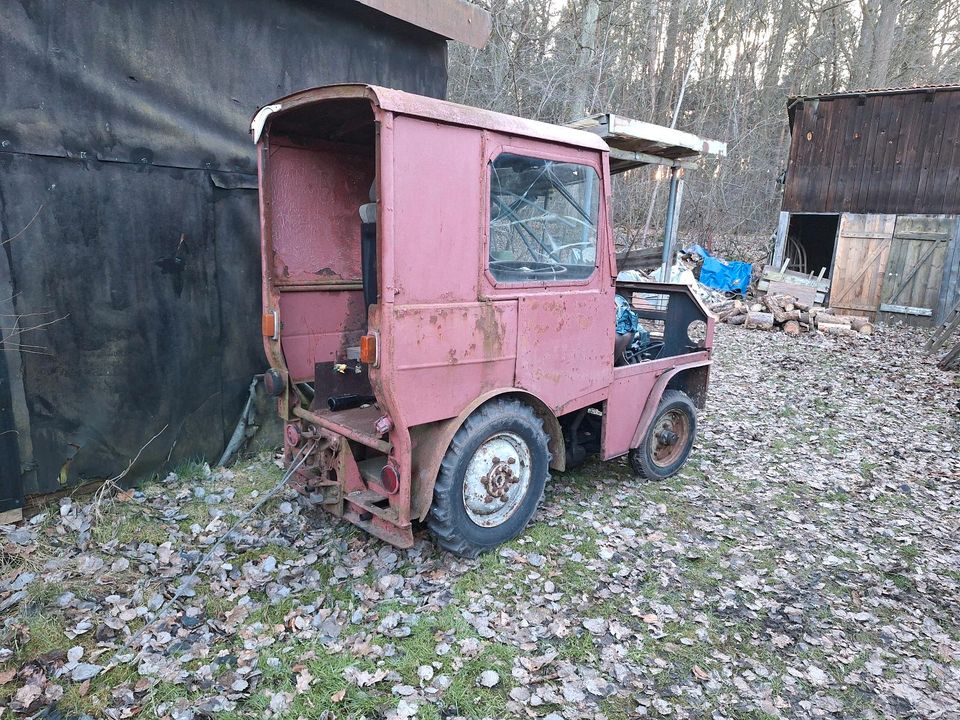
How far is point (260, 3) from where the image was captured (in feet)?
16.2

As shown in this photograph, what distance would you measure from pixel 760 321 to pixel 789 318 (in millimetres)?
666

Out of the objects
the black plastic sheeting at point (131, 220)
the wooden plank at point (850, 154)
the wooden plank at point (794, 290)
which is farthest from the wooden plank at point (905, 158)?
the black plastic sheeting at point (131, 220)

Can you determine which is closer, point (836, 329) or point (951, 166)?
point (836, 329)

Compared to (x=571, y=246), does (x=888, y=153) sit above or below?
above

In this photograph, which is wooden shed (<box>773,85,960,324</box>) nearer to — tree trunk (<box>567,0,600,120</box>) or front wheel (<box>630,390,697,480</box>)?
tree trunk (<box>567,0,600,120</box>)

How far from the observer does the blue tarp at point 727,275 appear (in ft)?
52.5

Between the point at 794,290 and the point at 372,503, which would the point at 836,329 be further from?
the point at 372,503

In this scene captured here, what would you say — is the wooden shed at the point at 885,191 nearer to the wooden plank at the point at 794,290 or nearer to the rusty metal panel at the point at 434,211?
the wooden plank at the point at 794,290

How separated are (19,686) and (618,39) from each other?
62.6 ft

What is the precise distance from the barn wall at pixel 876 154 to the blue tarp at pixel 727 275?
2.14 meters

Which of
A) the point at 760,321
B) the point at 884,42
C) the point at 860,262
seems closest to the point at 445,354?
the point at 760,321

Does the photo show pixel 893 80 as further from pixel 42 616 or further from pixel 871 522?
pixel 42 616

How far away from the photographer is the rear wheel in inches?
134

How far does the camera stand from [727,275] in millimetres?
16125
